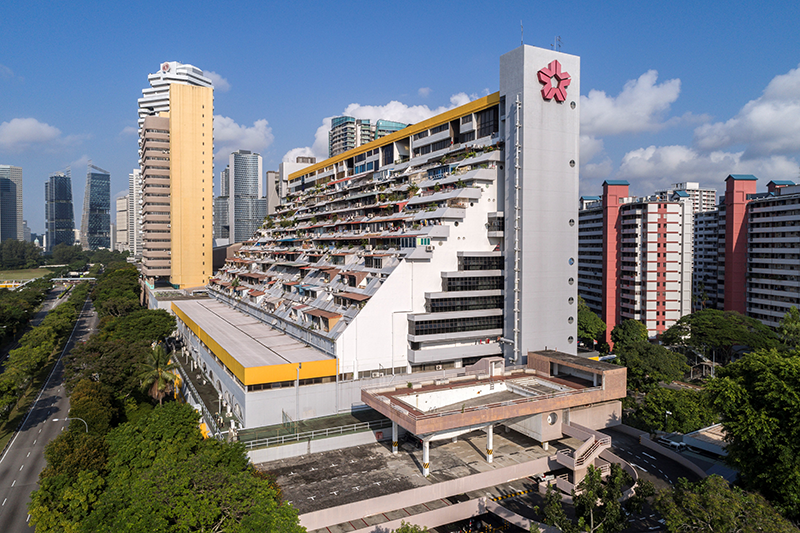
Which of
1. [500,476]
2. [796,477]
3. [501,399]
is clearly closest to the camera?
[796,477]

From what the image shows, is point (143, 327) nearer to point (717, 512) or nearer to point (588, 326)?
point (588, 326)

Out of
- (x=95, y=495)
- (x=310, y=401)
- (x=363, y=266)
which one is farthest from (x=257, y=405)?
(x=363, y=266)

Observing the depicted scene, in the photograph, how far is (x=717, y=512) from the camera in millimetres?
26219

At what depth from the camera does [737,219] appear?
315 ft

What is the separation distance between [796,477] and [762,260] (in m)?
73.3

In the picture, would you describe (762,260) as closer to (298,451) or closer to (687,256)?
(687,256)

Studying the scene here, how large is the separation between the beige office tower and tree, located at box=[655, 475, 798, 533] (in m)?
137

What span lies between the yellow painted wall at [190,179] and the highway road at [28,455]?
5842 cm

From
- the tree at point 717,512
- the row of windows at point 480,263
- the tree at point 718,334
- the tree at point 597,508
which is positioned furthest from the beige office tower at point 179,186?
the tree at point 717,512

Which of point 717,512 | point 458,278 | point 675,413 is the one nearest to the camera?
point 717,512

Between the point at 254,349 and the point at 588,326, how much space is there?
224 feet

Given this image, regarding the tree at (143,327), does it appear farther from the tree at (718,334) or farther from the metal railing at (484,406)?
the tree at (718,334)

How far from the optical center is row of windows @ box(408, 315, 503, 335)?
57531 millimetres

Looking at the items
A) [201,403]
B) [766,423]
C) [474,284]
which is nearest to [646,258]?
[474,284]
